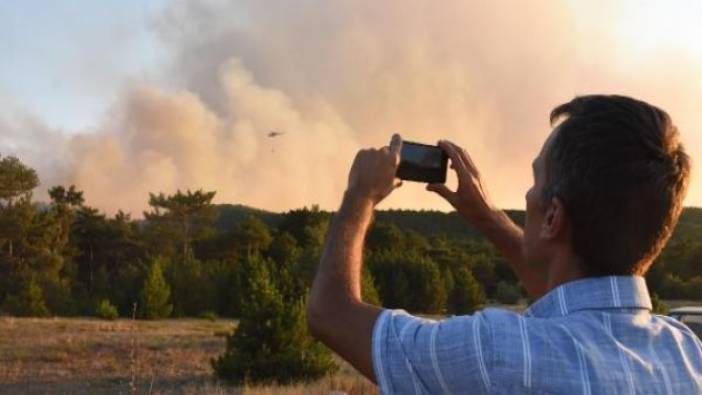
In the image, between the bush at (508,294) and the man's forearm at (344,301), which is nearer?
the man's forearm at (344,301)

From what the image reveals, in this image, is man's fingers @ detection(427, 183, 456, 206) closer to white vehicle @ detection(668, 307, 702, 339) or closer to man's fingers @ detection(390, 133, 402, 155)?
man's fingers @ detection(390, 133, 402, 155)

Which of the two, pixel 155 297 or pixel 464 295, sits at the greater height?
pixel 464 295

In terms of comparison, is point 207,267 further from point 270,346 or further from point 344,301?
point 344,301

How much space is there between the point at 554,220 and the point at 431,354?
0.33m

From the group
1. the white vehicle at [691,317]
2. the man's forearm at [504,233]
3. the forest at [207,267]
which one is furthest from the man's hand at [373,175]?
the forest at [207,267]

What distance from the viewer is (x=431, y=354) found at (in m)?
1.53

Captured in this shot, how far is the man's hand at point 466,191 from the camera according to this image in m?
2.28

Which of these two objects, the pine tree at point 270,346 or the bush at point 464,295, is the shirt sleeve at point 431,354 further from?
the bush at point 464,295

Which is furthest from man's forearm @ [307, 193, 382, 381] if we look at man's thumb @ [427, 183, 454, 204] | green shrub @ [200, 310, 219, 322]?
green shrub @ [200, 310, 219, 322]

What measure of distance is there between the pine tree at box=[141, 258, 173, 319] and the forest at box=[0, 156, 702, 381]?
5cm

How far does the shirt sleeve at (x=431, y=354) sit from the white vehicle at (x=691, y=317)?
928 cm

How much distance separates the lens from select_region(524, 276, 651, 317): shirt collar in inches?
63.2

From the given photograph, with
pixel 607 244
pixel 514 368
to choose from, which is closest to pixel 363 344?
pixel 514 368

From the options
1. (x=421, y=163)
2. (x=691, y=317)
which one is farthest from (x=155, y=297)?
(x=421, y=163)
